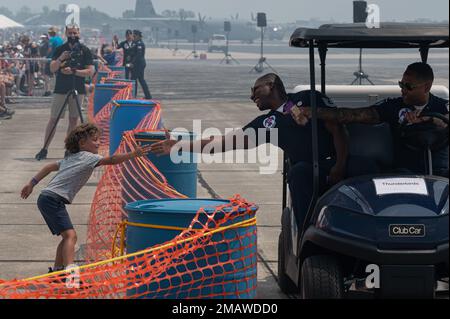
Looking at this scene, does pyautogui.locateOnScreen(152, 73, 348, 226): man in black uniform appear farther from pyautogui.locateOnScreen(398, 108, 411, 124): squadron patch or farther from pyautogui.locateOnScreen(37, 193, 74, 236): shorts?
pyautogui.locateOnScreen(37, 193, 74, 236): shorts

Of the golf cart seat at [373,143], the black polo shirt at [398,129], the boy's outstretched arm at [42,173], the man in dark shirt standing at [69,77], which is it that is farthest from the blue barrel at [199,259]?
the man in dark shirt standing at [69,77]

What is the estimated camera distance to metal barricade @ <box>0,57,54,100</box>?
95.5 feet

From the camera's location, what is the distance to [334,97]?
845cm

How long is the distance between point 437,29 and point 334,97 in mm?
2202

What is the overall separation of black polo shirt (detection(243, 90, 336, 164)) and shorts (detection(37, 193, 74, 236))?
5.22 feet

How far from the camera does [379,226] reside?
231 inches

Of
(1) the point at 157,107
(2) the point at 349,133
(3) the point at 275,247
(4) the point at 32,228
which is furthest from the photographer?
(1) the point at 157,107

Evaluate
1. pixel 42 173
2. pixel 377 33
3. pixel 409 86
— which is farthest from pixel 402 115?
pixel 42 173

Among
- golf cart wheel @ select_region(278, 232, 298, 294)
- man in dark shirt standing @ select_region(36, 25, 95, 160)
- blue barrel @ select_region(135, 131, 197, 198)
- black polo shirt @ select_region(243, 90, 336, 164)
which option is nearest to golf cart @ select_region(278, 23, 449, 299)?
black polo shirt @ select_region(243, 90, 336, 164)

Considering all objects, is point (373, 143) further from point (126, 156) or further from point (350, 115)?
point (126, 156)

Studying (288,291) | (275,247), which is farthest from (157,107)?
(288,291)

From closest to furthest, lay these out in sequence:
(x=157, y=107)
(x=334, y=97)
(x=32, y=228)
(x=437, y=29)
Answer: (x=437, y=29) → (x=334, y=97) → (x=32, y=228) → (x=157, y=107)
